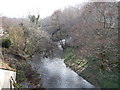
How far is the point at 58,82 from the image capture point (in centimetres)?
1089

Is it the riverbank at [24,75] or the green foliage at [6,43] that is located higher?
the green foliage at [6,43]

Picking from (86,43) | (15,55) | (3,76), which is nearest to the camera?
(3,76)

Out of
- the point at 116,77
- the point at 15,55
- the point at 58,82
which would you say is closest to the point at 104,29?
the point at 116,77

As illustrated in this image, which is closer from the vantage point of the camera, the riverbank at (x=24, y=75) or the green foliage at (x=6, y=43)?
the riverbank at (x=24, y=75)

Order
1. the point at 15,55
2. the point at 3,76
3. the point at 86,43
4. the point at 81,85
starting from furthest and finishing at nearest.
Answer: the point at 15,55 → the point at 86,43 → the point at 81,85 → the point at 3,76

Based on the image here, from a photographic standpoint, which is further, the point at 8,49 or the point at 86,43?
the point at 8,49

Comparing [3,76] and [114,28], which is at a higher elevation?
[114,28]

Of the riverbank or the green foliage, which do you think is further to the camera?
the green foliage

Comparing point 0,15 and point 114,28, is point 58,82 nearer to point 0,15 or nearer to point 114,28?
point 114,28

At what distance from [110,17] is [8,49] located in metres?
11.8

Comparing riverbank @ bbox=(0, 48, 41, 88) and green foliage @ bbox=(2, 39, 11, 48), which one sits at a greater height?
green foliage @ bbox=(2, 39, 11, 48)

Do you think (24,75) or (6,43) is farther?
(6,43)

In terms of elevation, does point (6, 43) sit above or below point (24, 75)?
above

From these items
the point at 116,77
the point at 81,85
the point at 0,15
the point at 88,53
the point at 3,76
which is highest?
the point at 0,15
